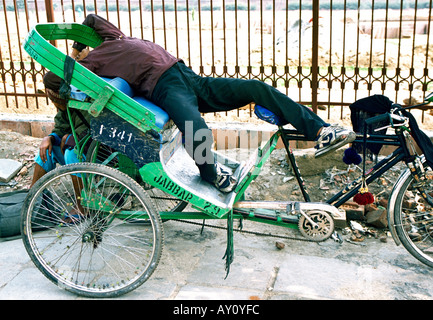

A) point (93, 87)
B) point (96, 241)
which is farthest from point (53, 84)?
point (96, 241)

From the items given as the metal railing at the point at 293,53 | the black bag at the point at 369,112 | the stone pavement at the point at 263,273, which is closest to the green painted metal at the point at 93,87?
the stone pavement at the point at 263,273

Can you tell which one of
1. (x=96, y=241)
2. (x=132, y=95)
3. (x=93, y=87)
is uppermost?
(x=93, y=87)

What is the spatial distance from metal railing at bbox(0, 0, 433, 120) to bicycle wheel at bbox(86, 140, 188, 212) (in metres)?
1.70

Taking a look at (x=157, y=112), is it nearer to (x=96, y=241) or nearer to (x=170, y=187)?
(x=170, y=187)

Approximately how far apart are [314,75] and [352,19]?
10.2 m

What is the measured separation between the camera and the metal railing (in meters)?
5.39

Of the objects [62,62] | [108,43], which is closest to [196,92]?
[108,43]

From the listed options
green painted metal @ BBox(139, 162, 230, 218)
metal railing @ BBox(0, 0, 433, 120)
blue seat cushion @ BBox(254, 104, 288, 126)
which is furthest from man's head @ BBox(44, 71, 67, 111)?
metal railing @ BBox(0, 0, 433, 120)

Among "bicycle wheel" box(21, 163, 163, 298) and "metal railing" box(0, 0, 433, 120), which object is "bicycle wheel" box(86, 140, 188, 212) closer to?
"bicycle wheel" box(21, 163, 163, 298)

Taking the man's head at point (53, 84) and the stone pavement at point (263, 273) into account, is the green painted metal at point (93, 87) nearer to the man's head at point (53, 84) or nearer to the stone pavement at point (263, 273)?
the man's head at point (53, 84)

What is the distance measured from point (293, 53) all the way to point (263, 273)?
7.51 m

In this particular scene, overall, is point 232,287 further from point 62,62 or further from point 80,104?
point 62,62

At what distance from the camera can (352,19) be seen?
Result: 14.7 metres

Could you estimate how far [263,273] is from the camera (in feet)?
12.1
